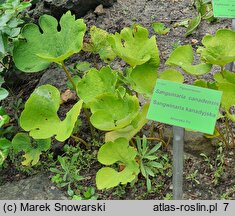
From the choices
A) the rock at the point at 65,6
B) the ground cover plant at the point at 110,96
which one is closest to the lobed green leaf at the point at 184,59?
the ground cover plant at the point at 110,96

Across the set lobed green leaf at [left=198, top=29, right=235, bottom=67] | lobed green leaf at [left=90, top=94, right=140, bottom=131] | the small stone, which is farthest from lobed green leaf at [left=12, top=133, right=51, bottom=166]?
the small stone

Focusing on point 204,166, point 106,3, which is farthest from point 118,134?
point 106,3

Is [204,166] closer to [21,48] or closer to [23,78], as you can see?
[21,48]

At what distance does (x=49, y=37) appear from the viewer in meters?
1.82

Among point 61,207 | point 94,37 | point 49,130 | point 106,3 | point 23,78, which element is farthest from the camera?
point 106,3

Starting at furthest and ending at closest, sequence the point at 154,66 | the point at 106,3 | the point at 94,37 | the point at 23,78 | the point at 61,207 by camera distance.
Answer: the point at 106,3 < the point at 23,78 < the point at 94,37 < the point at 154,66 < the point at 61,207

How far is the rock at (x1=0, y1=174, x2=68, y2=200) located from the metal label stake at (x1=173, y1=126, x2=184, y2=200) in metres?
0.45

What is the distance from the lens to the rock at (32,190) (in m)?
1.73

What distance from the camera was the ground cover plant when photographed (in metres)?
1.57

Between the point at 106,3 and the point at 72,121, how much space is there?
47.1 inches

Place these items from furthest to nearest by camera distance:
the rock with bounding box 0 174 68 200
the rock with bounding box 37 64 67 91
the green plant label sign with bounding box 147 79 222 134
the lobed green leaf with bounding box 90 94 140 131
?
the rock with bounding box 37 64 67 91 < the rock with bounding box 0 174 68 200 < the lobed green leaf with bounding box 90 94 140 131 < the green plant label sign with bounding box 147 79 222 134

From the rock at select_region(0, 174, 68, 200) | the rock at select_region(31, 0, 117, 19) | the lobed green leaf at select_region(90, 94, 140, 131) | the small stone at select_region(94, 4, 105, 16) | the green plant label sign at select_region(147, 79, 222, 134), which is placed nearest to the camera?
the green plant label sign at select_region(147, 79, 222, 134)

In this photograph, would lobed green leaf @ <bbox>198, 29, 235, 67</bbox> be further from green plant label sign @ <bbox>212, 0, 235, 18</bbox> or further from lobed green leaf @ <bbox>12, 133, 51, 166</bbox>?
lobed green leaf @ <bbox>12, 133, 51, 166</bbox>

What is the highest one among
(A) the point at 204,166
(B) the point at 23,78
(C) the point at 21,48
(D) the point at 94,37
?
(C) the point at 21,48
